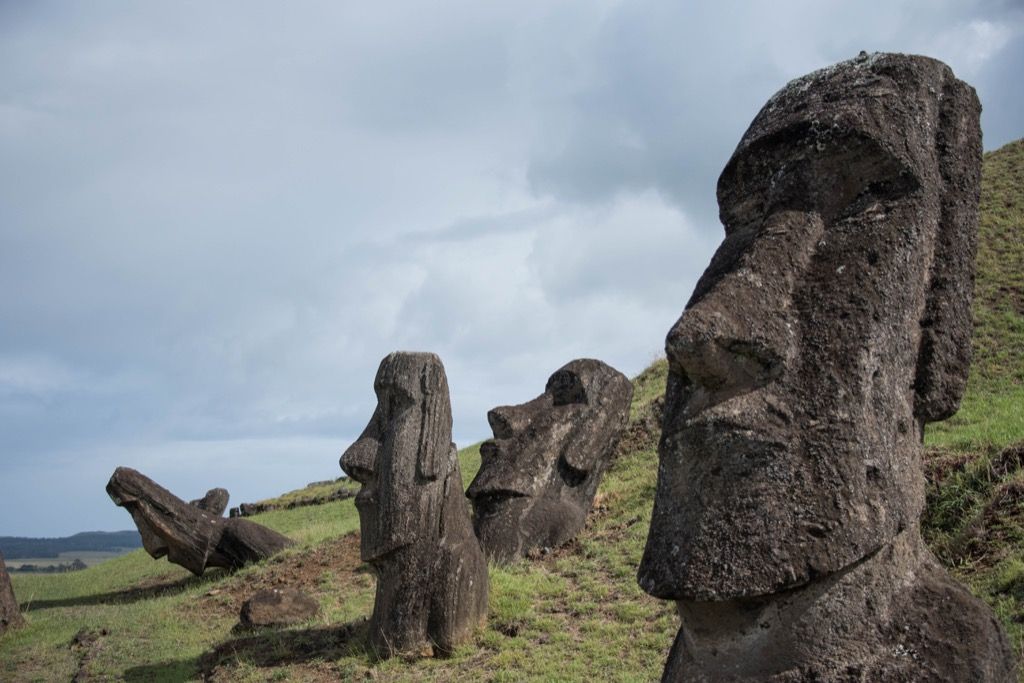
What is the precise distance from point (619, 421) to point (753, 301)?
37.6 ft

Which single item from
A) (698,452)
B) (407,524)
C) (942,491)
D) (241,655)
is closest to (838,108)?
(698,452)

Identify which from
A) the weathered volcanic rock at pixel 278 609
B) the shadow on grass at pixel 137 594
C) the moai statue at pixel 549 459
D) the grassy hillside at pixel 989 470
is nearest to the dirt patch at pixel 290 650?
the weathered volcanic rock at pixel 278 609

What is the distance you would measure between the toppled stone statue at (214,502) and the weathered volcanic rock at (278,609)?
7724 mm

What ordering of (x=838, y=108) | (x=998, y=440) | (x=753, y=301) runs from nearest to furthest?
1. (x=753, y=301)
2. (x=838, y=108)
3. (x=998, y=440)

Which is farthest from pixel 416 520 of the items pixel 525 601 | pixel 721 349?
pixel 721 349

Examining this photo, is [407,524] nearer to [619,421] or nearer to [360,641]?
[360,641]

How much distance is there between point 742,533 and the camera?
3453 mm

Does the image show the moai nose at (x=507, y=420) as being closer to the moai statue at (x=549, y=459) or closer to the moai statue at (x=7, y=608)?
the moai statue at (x=549, y=459)

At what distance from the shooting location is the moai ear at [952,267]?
4180 mm

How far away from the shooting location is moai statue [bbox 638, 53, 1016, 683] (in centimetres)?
348

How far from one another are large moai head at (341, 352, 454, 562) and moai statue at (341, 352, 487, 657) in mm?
10

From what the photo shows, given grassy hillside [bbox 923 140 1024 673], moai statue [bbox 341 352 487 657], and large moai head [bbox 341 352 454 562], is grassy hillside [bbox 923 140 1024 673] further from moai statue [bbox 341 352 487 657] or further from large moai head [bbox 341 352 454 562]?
large moai head [bbox 341 352 454 562]

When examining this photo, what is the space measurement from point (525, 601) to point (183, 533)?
8.56 meters

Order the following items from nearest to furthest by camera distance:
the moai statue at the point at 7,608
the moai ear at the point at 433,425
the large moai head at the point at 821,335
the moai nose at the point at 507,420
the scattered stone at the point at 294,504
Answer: the large moai head at the point at 821,335 → the moai ear at the point at 433,425 → the moai statue at the point at 7,608 → the moai nose at the point at 507,420 → the scattered stone at the point at 294,504
